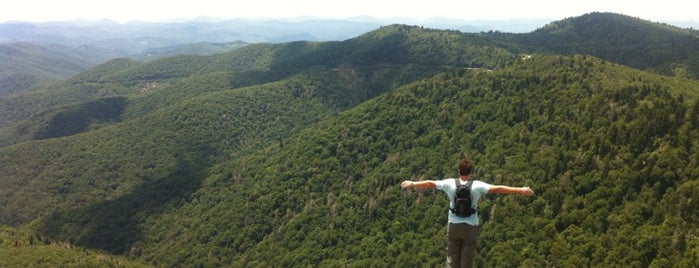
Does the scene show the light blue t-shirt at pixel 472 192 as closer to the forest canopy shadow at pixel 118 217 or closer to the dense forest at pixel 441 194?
the dense forest at pixel 441 194

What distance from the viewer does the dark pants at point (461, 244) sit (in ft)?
55.3

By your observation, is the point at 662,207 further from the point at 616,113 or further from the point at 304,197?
the point at 304,197

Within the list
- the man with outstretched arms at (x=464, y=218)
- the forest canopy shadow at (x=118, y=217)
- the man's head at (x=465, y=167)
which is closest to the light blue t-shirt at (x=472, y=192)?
the man with outstretched arms at (x=464, y=218)

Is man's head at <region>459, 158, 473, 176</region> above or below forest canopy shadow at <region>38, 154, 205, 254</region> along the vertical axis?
above

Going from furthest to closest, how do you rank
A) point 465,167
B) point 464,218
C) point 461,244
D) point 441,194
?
point 441,194
point 461,244
point 464,218
point 465,167

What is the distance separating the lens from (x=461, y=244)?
17.5 meters

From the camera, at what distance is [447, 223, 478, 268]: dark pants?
16844mm

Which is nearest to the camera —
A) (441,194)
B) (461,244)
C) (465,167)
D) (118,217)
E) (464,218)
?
(465,167)

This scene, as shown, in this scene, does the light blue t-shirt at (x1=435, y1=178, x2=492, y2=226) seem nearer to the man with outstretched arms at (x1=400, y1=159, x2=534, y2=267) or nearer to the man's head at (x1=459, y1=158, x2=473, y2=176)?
the man with outstretched arms at (x1=400, y1=159, x2=534, y2=267)

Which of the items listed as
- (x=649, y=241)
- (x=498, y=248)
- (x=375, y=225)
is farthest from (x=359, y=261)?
(x=649, y=241)

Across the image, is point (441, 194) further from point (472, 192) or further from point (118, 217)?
point (118, 217)

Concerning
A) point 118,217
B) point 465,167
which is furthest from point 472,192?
point 118,217

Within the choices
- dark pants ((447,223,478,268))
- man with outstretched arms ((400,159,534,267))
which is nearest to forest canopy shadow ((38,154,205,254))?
dark pants ((447,223,478,268))

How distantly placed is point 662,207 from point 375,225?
220ft
